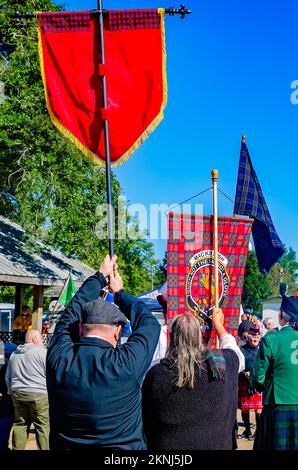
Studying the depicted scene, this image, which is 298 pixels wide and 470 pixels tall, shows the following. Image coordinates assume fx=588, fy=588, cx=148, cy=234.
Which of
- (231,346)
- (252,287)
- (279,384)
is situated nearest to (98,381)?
(231,346)

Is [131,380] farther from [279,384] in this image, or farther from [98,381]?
[279,384]

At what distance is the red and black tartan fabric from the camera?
7.54 metres

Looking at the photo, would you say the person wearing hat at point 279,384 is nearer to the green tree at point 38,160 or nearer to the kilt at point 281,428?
the kilt at point 281,428

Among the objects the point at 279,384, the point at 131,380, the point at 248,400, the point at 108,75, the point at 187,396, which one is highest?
the point at 108,75

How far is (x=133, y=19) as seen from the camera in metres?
5.70

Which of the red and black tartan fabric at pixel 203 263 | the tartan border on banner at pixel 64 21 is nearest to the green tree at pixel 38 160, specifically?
the red and black tartan fabric at pixel 203 263

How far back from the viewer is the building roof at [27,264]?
14.7m

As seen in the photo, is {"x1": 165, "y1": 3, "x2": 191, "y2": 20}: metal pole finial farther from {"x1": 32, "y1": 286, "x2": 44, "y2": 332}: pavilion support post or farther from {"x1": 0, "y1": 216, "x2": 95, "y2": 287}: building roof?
{"x1": 32, "y1": 286, "x2": 44, "y2": 332}: pavilion support post

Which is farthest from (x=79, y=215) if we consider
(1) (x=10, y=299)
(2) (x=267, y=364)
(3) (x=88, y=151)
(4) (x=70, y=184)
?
(1) (x=10, y=299)

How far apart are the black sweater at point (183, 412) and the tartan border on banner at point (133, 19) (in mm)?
3575

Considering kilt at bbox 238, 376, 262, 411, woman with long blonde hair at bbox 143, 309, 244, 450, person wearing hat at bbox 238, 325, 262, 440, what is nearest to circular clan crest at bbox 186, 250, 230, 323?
person wearing hat at bbox 238, 325, 262, 440

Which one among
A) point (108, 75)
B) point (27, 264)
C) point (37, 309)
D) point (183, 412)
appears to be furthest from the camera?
point (37, 309)

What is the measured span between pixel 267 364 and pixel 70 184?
486 inches

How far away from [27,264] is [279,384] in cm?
1193
